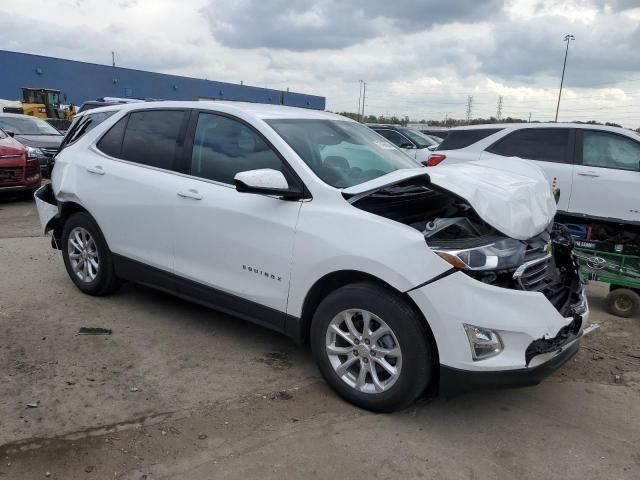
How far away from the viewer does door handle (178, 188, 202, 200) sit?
3.99 metres

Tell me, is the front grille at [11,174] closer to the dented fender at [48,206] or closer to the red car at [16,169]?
the red car at [16,169]

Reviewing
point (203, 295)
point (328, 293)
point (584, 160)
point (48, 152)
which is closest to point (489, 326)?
point (328, 293)

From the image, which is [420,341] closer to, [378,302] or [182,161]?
[378,302]

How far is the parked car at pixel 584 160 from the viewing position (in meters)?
6.70

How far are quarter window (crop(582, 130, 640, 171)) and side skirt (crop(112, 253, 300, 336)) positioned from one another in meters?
5.13

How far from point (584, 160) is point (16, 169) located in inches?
381

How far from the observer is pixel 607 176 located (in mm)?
6766

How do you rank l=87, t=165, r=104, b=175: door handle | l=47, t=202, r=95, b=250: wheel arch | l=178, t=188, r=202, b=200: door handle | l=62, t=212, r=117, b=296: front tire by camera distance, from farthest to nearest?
1. l=47, t=202, r=95, b=250: wheel arch
2. l=62, t=212, r=117, b=296: front tire
3. l=87, t=165, r=104, b=175: door handle
4. l=178, t=188, r=202, b=200: door handle

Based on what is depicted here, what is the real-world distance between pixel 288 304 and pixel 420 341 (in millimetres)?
959

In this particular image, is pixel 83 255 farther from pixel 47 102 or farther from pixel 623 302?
pixel 47 102

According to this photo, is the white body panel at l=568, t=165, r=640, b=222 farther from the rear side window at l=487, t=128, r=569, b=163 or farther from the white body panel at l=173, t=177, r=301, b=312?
the white body panel at l=173, t=177, r=301, b=312

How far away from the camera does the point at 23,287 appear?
539 cm

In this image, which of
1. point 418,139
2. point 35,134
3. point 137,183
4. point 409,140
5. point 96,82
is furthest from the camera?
point 96,82

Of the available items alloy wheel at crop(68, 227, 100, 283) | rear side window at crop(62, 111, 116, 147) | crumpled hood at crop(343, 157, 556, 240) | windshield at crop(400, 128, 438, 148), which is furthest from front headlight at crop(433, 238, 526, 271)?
windshield at crop(400, 128, 438, 148)
